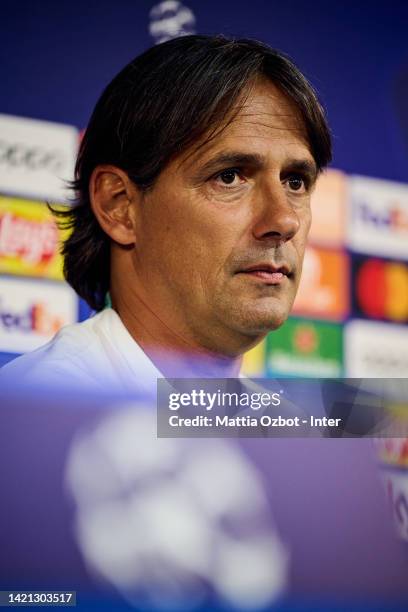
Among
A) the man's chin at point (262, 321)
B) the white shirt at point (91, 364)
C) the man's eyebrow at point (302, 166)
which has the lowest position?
the white shirt at point (91, 364)

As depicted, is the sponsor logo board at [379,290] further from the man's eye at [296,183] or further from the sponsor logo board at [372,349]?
the man's eye at [296,183]

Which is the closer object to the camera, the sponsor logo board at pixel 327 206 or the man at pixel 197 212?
the man at pixel 197 212

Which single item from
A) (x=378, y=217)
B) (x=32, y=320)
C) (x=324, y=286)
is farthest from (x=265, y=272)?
(x=378, y=217)

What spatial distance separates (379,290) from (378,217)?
0.48 feet

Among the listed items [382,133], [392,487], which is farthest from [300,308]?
[392,487]

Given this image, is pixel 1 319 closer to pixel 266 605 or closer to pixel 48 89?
pixel 48 89

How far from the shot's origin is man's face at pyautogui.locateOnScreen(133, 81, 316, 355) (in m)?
1.46

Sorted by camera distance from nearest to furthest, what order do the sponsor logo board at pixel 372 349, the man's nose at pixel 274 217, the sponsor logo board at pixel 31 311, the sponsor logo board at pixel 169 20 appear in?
the man's nose at pixel 274 217, the sponsor logo board at pixel 31 311, the sponsor logo board at pixel 169 20, the sponsor logo board at pixel 372 349

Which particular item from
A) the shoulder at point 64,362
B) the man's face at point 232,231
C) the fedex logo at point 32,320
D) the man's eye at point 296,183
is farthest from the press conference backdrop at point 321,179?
the man's eye at point 296,183

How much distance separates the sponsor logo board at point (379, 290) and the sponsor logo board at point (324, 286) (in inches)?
0.9

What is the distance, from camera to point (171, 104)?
150 cm

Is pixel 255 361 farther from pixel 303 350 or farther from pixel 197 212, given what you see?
pixel 197 212

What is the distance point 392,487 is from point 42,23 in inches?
36.2

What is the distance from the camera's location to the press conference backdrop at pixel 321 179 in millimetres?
1793
